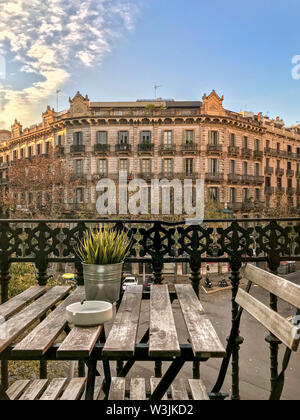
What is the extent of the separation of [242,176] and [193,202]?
249 inches

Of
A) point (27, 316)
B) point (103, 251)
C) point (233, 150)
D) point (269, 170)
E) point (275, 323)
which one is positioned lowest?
point (27, 316)

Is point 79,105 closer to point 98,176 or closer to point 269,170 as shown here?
point 98,176

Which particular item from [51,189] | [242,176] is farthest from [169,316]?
[242,176]

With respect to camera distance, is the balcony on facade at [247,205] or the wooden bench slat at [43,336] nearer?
the wooden bench slat at [43,336]

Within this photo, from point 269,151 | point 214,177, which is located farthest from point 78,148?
point 269,151

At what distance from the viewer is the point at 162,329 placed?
184 centimetres

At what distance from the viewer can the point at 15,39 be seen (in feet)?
10.9

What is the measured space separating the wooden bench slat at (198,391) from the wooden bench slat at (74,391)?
33.7 inches

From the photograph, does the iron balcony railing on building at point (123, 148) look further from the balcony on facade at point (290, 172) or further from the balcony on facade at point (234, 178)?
the balcony on facade at point (290, 172)

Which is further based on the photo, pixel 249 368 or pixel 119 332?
pixel 249 368

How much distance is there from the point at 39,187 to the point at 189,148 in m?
13.3

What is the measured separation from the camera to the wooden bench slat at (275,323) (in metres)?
1.44

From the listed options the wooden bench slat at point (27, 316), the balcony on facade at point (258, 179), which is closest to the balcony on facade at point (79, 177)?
the balcony on facade at point (258, 179)

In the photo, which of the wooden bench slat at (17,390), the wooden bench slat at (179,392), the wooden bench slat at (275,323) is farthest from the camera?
the wooden bench slat at (17,390)
